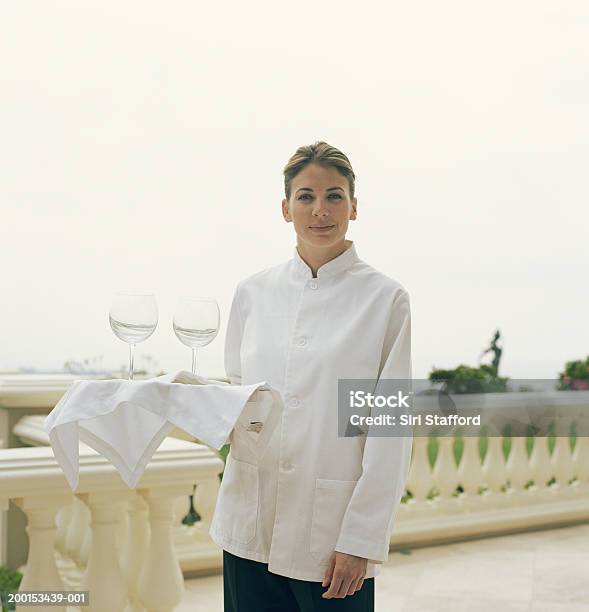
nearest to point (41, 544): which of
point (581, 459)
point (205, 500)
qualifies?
point (205, 500)

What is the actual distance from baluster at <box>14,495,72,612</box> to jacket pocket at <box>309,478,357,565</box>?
56 centimetres

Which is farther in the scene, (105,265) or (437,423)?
(105,265)

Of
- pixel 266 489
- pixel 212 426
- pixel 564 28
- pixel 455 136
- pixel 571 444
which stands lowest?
pixel 571 444

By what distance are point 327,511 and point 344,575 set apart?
109mm

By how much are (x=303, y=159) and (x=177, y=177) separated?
5.00 m

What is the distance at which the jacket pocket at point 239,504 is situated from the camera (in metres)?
1.46

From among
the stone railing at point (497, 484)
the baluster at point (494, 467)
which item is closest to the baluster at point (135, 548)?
the stone railing at point (497, 484)

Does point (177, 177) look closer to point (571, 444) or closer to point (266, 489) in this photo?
point (571, 444)

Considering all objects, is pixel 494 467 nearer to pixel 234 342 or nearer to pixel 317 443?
pixel 234 342

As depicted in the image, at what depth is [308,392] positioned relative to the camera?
1.45m

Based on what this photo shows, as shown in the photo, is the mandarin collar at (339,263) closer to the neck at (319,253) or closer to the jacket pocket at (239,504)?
the neck at (319,253)

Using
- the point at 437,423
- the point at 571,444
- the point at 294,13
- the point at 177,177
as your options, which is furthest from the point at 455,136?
the point at 437,423

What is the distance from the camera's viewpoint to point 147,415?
141cm

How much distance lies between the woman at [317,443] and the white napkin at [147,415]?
8 centimetres
